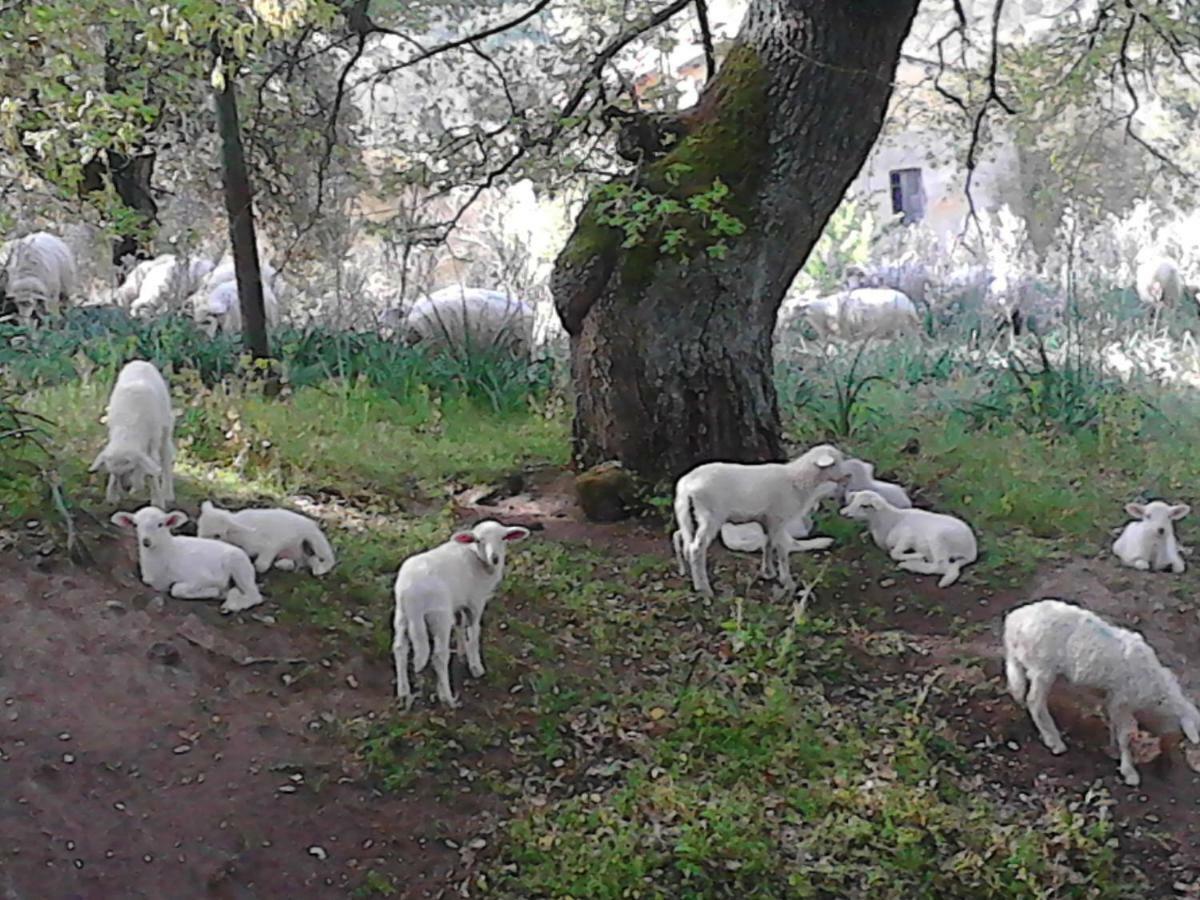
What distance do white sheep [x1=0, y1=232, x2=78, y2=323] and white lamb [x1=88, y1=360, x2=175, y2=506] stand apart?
4879 millimetres

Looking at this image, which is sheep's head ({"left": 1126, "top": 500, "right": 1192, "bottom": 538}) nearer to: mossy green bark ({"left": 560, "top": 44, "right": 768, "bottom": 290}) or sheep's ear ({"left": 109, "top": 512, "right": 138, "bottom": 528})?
mossy green bark ({"left": 560, "top": 44, "right": 768, "bottom": 290})

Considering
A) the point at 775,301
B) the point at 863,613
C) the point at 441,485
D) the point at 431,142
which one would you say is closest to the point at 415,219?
the point at 431,142

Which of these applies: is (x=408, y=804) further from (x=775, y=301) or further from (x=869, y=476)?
(x=775, y=301)

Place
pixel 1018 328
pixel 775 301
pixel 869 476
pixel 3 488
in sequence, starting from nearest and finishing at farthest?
pixel 3 488 < pixel 869 476 < pixel 775 301 < pixel 1018 328

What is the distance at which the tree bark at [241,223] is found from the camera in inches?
284

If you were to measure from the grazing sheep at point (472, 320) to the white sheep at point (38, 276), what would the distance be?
8.88 feet

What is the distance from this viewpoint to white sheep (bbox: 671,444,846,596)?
4789mm

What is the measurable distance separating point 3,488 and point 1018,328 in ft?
26.4

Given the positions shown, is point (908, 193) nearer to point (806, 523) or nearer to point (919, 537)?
point (806, 523)

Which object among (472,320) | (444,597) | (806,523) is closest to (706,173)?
(806,523)

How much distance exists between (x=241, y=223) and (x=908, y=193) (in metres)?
20.4

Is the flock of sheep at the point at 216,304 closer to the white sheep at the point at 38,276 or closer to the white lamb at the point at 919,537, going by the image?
the white sheep at the point at 38,276

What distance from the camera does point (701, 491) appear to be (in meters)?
4.78

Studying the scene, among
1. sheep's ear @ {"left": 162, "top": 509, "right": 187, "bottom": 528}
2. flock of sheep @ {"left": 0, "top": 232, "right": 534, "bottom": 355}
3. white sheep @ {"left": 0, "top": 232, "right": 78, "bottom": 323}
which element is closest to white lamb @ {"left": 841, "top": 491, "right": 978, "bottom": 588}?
sheep's ear @ {"left": 162, "top": 509, "right": 187, "bottom": 528}
